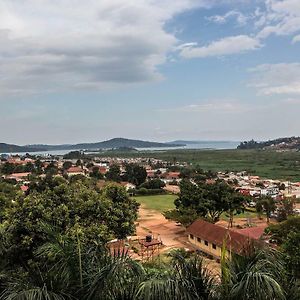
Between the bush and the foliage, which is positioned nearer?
the bush

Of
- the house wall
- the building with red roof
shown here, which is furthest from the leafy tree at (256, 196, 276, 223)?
the house wall

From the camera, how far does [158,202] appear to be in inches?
2084

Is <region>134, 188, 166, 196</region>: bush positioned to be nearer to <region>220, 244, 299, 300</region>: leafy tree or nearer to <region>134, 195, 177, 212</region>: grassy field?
<region>134, 195, 177, 212</region>: grassy field

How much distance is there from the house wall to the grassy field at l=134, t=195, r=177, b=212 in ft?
59.0

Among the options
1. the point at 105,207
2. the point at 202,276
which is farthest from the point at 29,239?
the point at 202,276

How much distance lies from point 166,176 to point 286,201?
47392 millimetres

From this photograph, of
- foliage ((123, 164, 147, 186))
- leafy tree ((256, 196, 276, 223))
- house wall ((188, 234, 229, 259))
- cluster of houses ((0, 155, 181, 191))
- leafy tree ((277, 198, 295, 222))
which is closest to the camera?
house wall ((188, 234, 229, 259))

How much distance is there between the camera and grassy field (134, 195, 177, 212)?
48.5 m

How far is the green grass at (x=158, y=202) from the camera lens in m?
48.5

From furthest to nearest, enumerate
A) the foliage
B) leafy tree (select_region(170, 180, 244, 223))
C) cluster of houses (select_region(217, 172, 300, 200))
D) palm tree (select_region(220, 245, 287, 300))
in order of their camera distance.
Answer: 1. the foliage
2. cluster of houses (select_region(217, 172, 300, 200))
3. leafy tree (select_region(170, 180, 244, 223))
4. palm tree (select_region(220, 245, 287, 300))

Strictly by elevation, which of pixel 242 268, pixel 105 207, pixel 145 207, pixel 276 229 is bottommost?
pixel 145 207

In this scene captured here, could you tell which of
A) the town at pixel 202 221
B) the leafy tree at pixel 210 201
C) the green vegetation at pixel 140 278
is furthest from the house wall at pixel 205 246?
the green vegetation at pixel 140 278

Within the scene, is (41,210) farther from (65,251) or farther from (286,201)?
(286,201)

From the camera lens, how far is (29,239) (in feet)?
47.4
